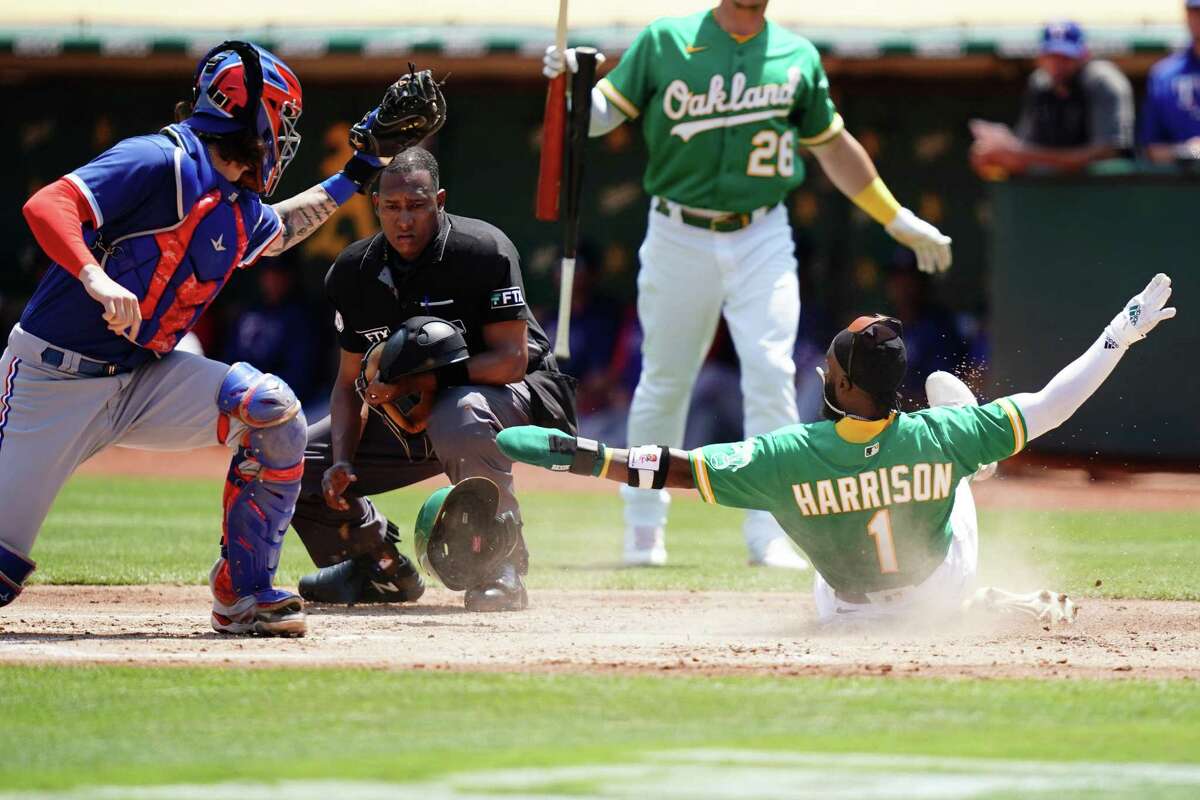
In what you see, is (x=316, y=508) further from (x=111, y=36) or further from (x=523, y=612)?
(x=111, y=36)

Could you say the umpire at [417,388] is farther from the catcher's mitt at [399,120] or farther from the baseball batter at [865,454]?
the baseball batter at [865,454]

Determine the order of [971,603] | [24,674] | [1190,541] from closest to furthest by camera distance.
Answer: [24,674] → [971,603] → [1190,541]

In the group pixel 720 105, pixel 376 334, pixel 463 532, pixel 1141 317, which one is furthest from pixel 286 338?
pixel 1141 317

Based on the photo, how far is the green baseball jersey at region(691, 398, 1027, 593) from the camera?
6031mm

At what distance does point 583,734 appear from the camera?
4621 millimetres

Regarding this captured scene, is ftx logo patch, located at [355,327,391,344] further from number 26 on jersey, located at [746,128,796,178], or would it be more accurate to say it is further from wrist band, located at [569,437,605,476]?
number 26 on jersey, located at [746,128,796,178]

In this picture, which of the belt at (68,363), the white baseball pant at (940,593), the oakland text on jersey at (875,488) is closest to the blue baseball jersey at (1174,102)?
the white baseball pant at (940,593)

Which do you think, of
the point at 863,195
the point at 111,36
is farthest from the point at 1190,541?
the point at 111,36

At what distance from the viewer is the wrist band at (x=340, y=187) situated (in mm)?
6684

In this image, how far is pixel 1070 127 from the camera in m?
12.8

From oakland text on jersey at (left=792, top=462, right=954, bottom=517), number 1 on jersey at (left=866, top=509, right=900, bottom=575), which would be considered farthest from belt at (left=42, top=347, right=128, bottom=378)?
number 1 on jersey at (left=866, top=509, right=900, bottom=575)

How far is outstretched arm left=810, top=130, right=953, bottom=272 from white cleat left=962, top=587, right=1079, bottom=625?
251cm

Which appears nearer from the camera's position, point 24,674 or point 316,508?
point 24,674

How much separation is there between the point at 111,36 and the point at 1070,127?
7153 millimetres
